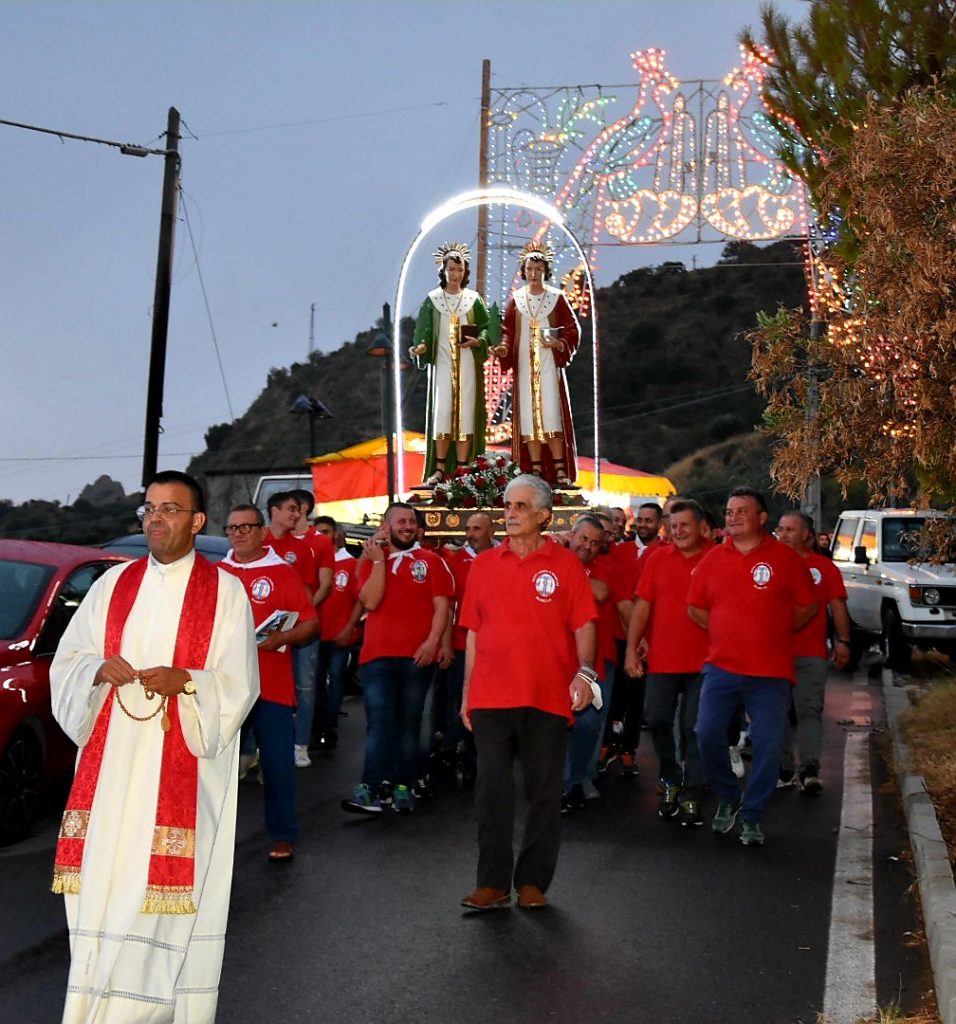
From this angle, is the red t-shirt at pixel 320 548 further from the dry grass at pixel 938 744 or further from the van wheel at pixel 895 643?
the van wheel at pixel 895 643

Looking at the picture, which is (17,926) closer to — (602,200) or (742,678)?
(742,678)

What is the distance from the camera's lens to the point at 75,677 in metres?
4.88

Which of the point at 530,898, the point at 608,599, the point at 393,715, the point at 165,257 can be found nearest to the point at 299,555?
the point at 393,715

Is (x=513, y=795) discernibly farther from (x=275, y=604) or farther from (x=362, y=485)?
(x=362, y=485)

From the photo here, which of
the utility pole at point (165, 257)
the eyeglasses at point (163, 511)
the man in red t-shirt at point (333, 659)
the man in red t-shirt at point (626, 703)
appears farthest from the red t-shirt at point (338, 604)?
the utility pole at point (165, 257)

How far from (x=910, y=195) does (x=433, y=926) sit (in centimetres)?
416

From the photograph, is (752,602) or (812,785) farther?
(812,785)

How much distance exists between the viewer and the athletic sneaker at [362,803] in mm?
9734

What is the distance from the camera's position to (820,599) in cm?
1096

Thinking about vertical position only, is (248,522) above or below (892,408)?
below

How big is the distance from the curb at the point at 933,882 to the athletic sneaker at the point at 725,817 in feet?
3.24

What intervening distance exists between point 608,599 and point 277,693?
10.4 ft

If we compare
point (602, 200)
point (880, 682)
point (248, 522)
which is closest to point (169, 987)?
point (248, 522)

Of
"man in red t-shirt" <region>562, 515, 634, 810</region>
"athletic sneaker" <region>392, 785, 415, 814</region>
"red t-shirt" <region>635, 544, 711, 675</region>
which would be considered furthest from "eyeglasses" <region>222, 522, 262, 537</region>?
"red t-shirt" <region>635, 544, 711, 675</region>
